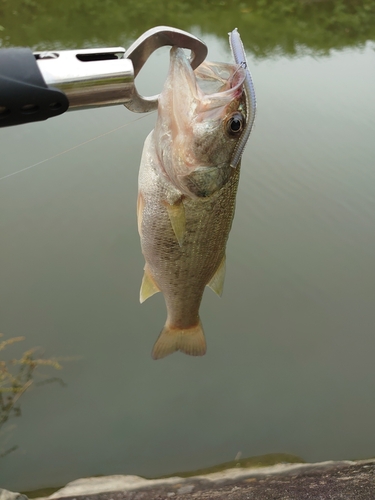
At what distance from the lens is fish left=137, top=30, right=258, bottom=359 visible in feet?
4.39

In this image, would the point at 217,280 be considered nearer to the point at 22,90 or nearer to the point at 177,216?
the point at 177,216

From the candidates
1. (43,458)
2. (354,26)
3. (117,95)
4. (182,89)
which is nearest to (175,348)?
(43,458)

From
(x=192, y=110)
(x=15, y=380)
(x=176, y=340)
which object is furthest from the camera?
(x=15, y=380)

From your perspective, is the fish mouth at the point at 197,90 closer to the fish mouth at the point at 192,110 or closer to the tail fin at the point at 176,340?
the fish mouth at the point at 192,110

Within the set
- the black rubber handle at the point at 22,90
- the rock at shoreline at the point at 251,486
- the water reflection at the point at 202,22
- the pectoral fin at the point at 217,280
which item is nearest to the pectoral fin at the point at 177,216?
the pectoral fin at the point at 217,280

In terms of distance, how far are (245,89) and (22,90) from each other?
65 centimetres

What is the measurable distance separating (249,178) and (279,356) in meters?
1.81

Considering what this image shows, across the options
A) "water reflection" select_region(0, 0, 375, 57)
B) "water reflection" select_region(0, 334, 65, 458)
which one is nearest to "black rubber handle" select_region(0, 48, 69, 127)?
"water reflection" select_region(0, 334, 65, 458)

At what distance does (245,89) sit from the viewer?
1.27m

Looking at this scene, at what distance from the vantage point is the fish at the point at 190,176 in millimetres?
1338

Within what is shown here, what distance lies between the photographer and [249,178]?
4.18m

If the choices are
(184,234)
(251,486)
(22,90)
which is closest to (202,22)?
(184,234)

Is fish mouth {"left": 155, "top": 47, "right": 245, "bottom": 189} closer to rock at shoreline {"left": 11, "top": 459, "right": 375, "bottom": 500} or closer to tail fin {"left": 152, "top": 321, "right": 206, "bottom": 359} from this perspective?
tail fin {"left": 152, "top": 321, "right": 206, "bottom": 359}

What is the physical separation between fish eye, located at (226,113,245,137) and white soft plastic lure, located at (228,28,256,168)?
0.02 m
